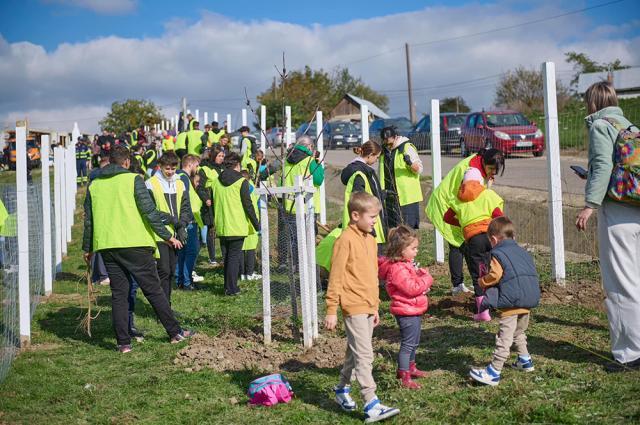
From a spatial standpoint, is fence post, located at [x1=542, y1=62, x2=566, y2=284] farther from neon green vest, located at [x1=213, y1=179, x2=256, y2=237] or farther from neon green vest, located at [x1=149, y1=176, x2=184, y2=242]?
neon green vest, located at [x1=149, y1=176, x2=184, y2=242]

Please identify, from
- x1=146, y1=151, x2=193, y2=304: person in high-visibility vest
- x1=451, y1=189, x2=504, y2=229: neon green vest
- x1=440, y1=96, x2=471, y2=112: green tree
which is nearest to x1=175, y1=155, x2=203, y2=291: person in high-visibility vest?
x1=146, y1=151, x2=193, y2=304: person in high-visibility vest

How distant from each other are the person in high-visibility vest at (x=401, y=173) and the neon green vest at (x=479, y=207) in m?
2.22

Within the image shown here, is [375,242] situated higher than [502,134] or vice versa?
[502,134]

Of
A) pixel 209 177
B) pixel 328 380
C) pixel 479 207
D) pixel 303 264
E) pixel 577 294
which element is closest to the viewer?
pixel 328 380

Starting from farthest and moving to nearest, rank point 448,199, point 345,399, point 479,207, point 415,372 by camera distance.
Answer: point 448,199 → point 479,207 → point 415,372 → point 345,399

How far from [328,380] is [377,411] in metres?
1.14

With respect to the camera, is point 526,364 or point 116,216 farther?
point 116,216

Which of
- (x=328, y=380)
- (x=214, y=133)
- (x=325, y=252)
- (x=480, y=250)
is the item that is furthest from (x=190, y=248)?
(x=214, y=133)

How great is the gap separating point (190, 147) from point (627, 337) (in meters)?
16.4

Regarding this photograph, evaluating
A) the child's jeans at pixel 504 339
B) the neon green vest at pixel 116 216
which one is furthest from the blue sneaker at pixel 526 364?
the neon green vest at pixel 116 216

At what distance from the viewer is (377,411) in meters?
5.06

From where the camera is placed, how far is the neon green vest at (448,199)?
7789mm

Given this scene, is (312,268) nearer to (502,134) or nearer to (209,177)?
(209,177)

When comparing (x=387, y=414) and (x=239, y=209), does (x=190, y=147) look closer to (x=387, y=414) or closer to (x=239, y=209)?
→ (x=239, y=209)
